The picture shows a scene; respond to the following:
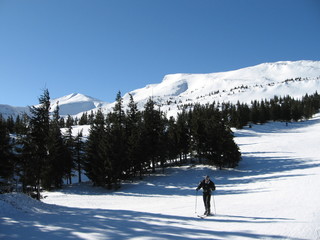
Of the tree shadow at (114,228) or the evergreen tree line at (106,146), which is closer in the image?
the tree shadow at (114,228)

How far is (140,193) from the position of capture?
83.5 ft

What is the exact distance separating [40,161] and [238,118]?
72.9 meters

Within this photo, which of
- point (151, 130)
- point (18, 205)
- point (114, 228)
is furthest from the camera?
point (151, 130)

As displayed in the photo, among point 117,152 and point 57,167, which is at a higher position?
point 117,152

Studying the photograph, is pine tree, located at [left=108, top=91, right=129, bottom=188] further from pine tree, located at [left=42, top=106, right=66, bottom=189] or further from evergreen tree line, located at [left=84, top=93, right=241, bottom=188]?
pine tree, located at [left=42, top=106, right=66, bottom=189]

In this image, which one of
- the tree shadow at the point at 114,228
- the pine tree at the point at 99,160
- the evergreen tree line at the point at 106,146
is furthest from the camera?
the pine tree at the point at 99,160

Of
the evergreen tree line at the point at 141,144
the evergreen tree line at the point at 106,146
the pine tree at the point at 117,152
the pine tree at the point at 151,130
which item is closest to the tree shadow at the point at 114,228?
the evergreen tree line at the point at 106,146

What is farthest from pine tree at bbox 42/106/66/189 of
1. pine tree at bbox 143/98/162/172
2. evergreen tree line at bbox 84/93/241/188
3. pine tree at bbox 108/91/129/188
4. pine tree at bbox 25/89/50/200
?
pine tree at bbox 143/98/162/172

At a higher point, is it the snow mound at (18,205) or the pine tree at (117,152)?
the pine tree at (117,152)

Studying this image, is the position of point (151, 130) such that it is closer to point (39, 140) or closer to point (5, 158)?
point (39, 140)

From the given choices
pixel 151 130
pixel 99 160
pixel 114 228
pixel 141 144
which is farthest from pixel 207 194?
pixel 151 130

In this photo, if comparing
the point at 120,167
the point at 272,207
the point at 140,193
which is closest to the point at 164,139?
the point at 120,167

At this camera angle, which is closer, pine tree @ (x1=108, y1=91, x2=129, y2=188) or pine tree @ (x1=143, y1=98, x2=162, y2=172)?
pine tree @ (x1=108, y1=91, x2=129, y2=188)

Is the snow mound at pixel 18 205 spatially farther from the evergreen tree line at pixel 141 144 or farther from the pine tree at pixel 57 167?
the pine tree at pixel 57 167
